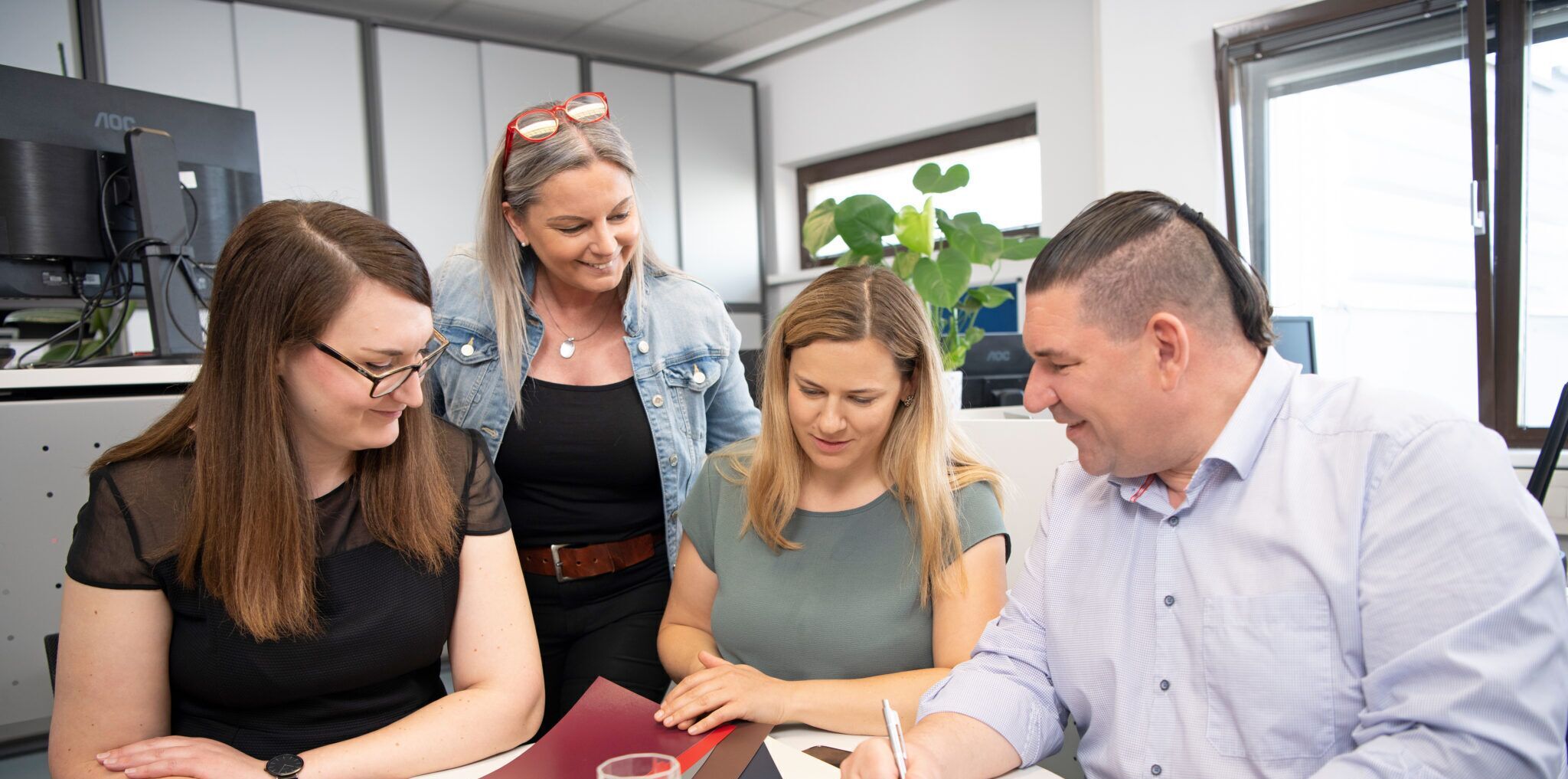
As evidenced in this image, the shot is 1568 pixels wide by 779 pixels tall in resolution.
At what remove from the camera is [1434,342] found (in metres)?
3.27

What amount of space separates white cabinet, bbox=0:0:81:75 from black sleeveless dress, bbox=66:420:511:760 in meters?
3.39

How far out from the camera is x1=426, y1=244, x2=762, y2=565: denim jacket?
1.70 meters

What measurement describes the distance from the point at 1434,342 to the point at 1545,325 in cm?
29

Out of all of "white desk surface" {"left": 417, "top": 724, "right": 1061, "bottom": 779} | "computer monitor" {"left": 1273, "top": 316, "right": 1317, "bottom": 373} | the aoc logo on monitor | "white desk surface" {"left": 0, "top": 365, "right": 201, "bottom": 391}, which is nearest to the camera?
"white desk surface" {"left": 417, "top": 724, "right": 1061, "bottom": 779}

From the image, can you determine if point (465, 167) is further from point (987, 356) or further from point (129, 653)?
point (129, 653)

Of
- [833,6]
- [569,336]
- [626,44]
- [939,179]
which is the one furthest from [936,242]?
[626,44]

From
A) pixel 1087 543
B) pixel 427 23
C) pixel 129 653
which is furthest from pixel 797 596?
pixel 427 23

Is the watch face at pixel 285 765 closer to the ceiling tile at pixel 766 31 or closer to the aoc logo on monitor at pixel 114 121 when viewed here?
the aoc logo on monitor at pixel 114 121

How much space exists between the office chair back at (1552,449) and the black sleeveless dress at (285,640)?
1.56 m

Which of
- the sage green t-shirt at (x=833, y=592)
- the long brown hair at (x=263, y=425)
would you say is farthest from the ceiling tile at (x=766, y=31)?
the long brown hair at (x=263, y=425)

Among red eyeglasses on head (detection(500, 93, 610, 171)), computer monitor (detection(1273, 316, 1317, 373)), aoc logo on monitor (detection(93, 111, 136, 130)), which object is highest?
aoc logo on monitor (detection(93, 111, 136, 130))

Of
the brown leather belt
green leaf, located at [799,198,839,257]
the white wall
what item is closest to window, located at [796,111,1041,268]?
the white wall

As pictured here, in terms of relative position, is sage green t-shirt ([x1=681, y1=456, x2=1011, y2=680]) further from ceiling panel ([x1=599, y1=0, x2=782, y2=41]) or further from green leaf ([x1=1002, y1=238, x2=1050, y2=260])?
ceiling panel ([x1=599, y1=0, x2=782, y2=41])

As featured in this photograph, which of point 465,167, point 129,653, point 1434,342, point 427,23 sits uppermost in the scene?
point 427,23
